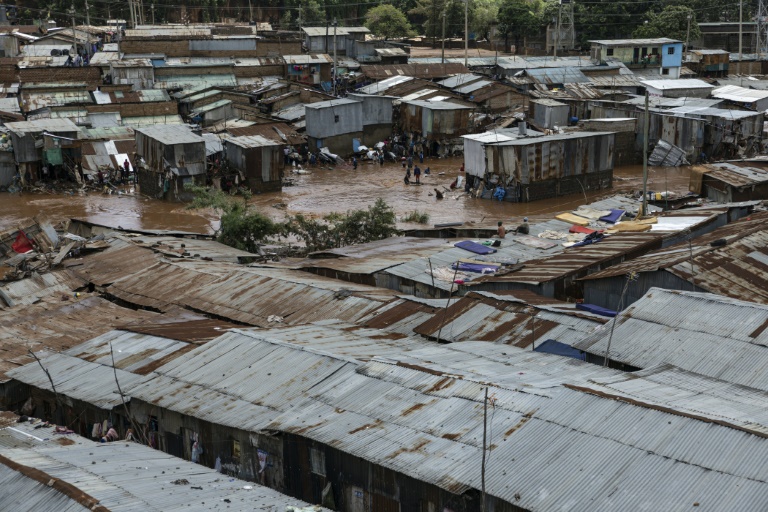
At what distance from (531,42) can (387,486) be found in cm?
5962

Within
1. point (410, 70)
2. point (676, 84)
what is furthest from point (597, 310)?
point (410, 70)

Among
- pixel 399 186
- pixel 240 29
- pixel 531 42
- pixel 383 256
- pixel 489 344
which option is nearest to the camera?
pixel 489 344

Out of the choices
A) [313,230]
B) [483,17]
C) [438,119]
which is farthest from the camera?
[483,17]

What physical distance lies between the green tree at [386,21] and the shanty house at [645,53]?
20191 millimetres

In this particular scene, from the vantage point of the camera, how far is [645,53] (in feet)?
171

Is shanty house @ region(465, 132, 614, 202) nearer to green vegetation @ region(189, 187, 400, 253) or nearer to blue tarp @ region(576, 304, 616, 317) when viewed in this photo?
green vegetation @ region(189, 187, 400, 253)

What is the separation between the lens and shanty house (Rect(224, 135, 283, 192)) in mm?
33719

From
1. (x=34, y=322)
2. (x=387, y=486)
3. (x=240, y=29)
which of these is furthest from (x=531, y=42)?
(x=387, y=486)

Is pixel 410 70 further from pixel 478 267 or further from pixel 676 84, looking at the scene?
pixel 478 267

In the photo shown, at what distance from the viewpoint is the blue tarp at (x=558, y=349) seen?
44.5ft

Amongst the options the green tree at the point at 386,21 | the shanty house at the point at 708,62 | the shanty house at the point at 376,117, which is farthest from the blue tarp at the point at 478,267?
the green tree at the point at 386,21

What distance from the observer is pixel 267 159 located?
1341 inches

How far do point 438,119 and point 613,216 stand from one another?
17167mm

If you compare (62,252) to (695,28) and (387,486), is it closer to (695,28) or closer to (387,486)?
(387,486)
